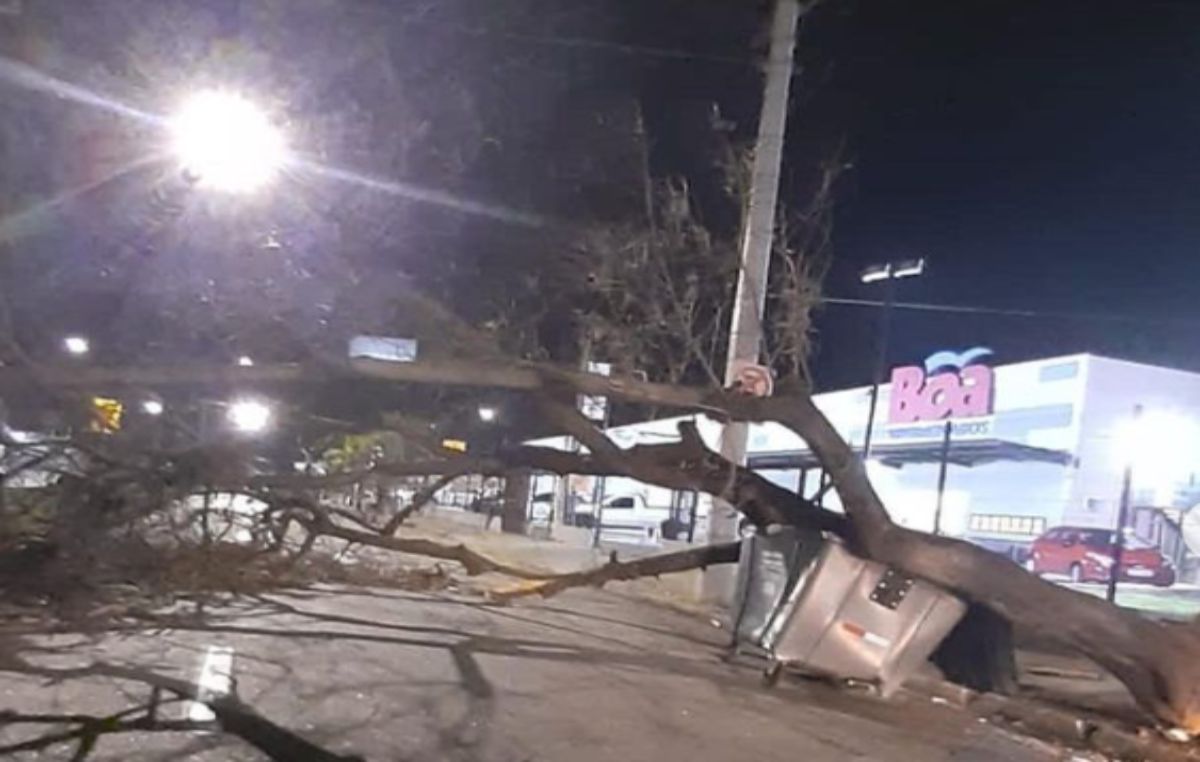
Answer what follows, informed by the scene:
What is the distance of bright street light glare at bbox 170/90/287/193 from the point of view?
11031mm

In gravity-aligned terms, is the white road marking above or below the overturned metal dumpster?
below

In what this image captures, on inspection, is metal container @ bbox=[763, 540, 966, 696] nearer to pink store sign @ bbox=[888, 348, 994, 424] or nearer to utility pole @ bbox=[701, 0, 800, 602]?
utility pole @ bbox=[701, 0, 800, 602]

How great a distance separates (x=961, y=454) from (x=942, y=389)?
1.97m

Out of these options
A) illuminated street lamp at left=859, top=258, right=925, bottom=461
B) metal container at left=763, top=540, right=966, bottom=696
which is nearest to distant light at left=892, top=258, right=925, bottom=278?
illuminated street lamp at left=859, top=258, right=925, bottom=461

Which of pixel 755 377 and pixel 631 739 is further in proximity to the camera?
pixel 755 377

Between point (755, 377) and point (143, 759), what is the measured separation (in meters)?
7.61

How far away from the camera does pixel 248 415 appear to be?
1402 cm

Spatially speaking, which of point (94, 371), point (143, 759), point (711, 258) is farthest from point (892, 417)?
point (143, 759)

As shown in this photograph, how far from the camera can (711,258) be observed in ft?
49.1

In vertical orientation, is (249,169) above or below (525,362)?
above

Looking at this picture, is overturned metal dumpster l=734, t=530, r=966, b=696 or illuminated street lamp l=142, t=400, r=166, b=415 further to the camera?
illuminated street lamp l=142, t=400, r=166, b=415

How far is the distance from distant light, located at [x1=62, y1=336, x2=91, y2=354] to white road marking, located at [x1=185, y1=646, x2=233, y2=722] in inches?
224

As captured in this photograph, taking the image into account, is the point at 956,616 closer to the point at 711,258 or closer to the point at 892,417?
the point at 711,258

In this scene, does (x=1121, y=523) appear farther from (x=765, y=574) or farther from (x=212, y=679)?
(x=212, y=679)
